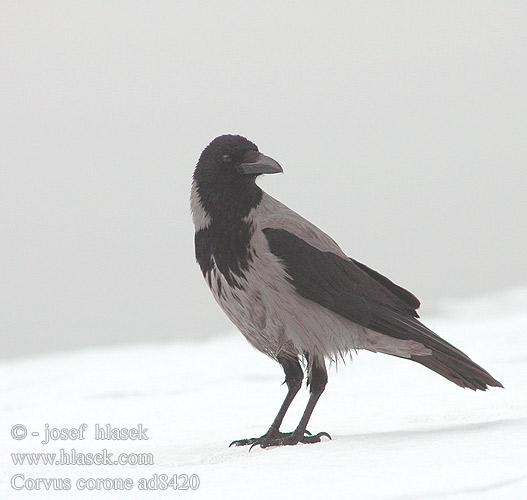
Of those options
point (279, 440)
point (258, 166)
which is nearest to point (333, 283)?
point (258, 166)

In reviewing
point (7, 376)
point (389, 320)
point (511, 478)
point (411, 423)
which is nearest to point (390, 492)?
point (511, 478)

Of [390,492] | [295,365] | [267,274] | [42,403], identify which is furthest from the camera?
[42,403]

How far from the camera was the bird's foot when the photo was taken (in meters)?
4.39

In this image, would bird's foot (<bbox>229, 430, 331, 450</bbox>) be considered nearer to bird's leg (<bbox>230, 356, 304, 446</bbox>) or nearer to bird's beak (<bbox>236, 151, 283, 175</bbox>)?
bird's leg (<bbox>230, 356, 304, 446</bbox>)

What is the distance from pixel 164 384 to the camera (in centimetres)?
702

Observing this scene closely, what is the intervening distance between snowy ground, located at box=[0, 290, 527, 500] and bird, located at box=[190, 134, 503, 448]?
0.35 metres

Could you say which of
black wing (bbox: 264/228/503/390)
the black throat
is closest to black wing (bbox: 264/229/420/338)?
black wing (bbox: 264/228/503/390)

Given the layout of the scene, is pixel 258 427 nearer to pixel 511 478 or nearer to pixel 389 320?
pixel 389 320

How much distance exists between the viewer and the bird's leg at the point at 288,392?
14.9ft

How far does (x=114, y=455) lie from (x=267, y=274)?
1.20m
